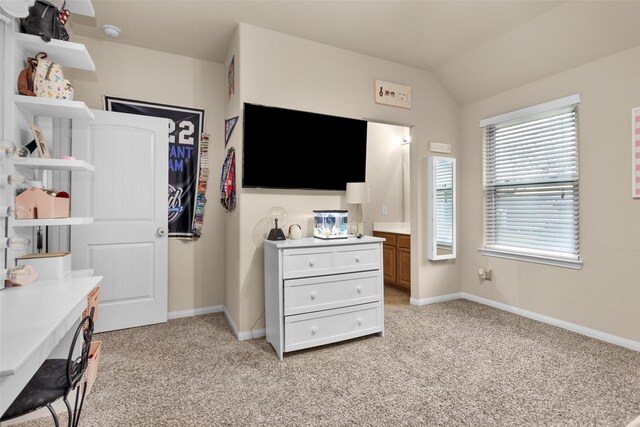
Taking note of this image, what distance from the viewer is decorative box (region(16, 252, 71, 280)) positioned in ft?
5.68

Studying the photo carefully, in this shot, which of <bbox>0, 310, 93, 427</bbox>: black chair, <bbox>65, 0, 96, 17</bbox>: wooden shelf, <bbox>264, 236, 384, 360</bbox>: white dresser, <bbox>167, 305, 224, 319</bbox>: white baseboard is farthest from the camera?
<bbox>167, 305, 224, 319</bbox>: white baseboard

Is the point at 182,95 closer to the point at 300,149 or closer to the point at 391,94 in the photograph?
the point at 300,149

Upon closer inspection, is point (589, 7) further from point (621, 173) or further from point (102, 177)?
point (102, 177)

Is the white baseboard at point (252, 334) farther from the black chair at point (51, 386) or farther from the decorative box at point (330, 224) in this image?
the black chair at point (51, 386)

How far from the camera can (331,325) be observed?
2.57 m

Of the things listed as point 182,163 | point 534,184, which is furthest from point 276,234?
point 534,184

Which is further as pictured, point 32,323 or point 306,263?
point 306,263

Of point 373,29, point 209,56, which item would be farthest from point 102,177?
point 373,29

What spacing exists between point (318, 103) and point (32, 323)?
2.64 meters

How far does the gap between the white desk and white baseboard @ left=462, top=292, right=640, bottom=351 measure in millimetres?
3762

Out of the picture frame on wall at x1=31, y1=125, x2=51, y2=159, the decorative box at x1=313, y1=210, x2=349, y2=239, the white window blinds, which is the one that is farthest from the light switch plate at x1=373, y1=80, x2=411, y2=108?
the picture frame on wall at x1=31, y1=125, x2=51, y2=159

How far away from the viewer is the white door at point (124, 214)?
286 centimetres

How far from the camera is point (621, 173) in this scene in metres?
2.58

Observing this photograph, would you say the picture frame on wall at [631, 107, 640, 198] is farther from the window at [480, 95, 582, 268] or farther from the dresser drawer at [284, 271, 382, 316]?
the dresser drawer at [284, 271, 382, 316]
